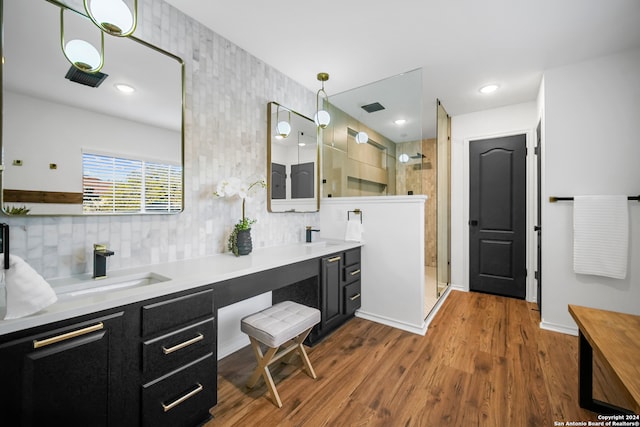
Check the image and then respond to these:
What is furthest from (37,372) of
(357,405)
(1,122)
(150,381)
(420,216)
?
(420,216)

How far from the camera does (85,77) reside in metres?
Result: 1.51

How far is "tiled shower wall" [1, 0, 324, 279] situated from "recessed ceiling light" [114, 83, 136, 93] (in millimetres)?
345

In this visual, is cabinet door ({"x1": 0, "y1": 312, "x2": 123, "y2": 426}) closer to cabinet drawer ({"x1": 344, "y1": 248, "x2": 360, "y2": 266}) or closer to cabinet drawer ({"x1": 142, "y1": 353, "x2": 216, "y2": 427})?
cabinet drawer ({"x1": 142, "y1": 353, "x2": 216, "y2": 427})

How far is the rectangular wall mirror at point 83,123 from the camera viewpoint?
1.32m

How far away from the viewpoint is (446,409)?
1646mm

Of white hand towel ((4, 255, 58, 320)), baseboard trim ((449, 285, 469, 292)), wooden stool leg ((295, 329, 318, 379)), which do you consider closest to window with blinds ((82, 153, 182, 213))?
white hand towel ((4, 255, 58, 320))

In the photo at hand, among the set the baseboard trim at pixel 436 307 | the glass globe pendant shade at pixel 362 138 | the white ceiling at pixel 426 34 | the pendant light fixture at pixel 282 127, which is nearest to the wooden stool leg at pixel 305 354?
the baseboard trim at pixel 436 307

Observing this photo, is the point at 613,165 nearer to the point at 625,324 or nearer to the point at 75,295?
the point at 625,324

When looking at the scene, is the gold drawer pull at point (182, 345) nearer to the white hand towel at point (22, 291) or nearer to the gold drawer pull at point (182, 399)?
the gold drawer pull at point (182, 399)

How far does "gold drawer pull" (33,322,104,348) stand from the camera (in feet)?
3.17

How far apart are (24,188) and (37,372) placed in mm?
903

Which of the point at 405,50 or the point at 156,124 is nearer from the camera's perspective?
the point at 156,124

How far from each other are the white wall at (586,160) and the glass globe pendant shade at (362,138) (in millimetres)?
1834

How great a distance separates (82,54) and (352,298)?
8.94 ft
